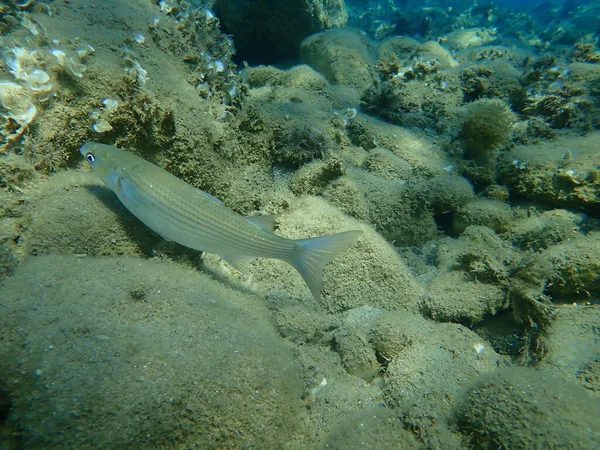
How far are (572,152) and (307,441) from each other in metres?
5.31

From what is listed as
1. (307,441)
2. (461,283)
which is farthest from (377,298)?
(307,441)

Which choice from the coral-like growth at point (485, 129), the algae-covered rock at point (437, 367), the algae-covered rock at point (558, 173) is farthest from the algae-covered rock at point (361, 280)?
the coral-like growth at point (485, 129)

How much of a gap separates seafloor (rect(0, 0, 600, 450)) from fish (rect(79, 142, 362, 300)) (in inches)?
13.1

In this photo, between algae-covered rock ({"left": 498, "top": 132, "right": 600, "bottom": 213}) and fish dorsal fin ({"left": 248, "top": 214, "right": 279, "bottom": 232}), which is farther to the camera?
algae-covered rock ({"left": 498, "top": 132, "right": 600, "bottom": 213})

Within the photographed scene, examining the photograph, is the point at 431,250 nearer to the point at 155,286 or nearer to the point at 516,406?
the point at 516,406

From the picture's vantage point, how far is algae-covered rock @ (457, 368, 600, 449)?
1590mm

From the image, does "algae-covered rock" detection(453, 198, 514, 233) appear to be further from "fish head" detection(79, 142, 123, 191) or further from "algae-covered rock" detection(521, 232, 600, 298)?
"fish head" detection(79, 142, 123, 191)

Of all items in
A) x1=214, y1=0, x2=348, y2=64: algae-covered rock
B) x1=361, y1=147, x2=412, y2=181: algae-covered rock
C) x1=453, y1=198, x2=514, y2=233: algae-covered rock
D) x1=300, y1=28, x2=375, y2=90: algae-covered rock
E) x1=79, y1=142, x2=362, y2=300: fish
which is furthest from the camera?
x1=214, y1=0, x2=348, y2=64: algae-covered rock

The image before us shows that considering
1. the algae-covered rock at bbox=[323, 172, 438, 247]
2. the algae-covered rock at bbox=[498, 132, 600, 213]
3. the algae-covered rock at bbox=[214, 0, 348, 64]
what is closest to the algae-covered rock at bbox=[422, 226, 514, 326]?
the algae-covered rock at bbox=[323, 172, 438, 247]

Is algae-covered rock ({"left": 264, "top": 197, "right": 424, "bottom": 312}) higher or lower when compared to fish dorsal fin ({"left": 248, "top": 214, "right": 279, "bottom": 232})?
lower

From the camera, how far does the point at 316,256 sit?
2.71m

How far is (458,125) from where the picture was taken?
5582mm

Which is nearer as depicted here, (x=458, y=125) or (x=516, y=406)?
(x=516, y=406)

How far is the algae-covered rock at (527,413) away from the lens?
159cm
